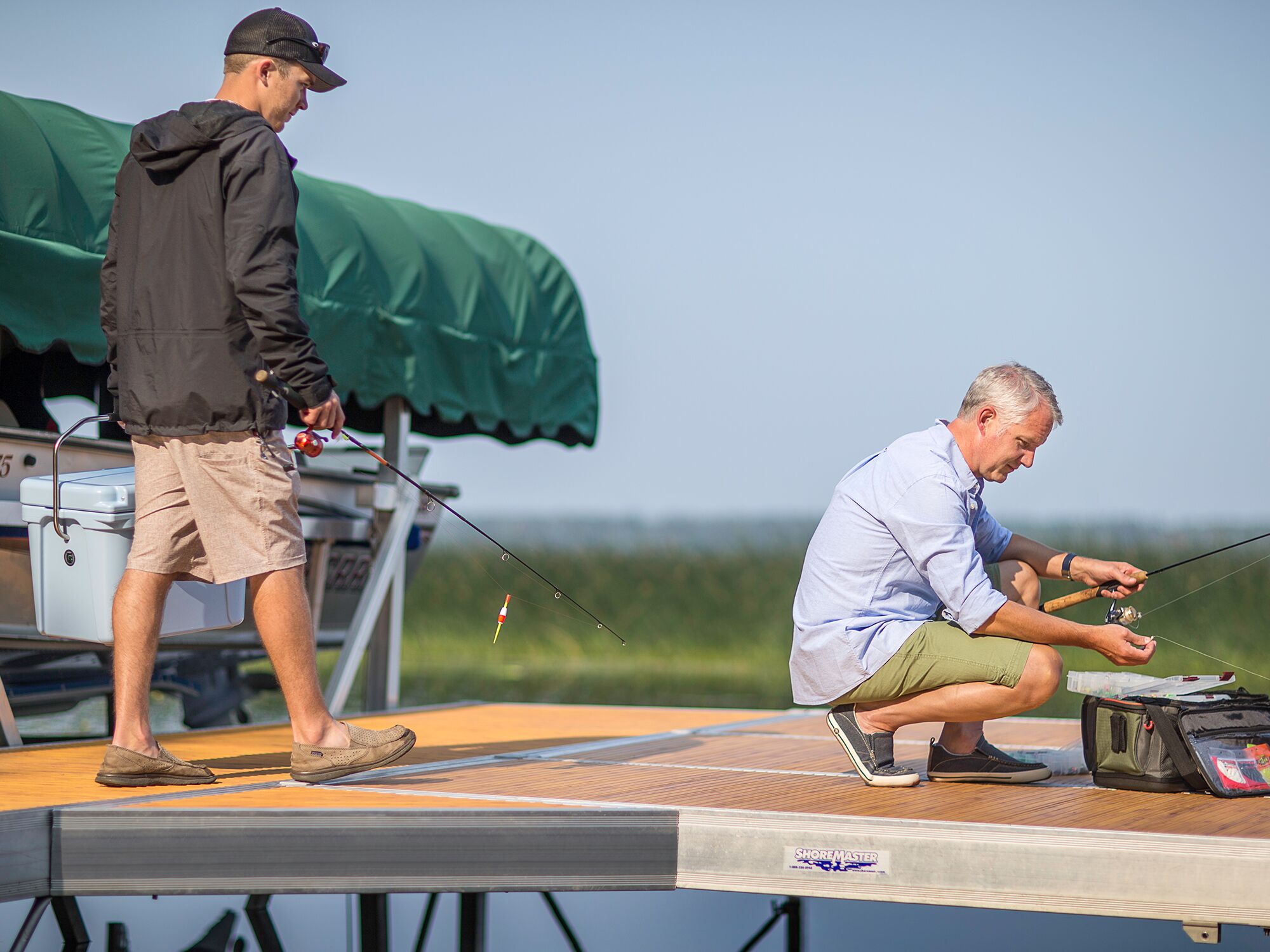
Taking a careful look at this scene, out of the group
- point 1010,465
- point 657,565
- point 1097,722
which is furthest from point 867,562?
point 657,565

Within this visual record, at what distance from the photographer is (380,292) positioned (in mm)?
5789

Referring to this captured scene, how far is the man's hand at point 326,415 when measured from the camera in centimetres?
319

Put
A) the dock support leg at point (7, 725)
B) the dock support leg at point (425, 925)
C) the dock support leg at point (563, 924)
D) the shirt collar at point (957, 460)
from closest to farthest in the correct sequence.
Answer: the shirt collar at point (957, 460), the dock support leg at point (7, 725), the dock support leg at point (563, 924), the dock support leg at point (425, 925)

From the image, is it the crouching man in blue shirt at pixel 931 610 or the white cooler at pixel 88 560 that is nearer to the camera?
the crouching man in blue shirt at pixel 931 610

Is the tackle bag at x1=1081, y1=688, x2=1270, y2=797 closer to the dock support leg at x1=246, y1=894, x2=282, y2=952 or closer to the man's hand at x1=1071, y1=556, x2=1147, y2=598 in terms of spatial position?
the man's hand at x1=1071, y1=556, x2=1147, y2=598

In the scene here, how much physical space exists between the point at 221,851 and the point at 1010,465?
1912 millimetres

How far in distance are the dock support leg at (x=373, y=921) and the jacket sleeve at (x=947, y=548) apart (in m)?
2.48

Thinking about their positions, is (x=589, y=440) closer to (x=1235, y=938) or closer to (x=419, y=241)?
(x=419, y=241)

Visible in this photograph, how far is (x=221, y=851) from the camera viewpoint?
9.24 feet

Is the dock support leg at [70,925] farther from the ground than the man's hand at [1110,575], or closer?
closer

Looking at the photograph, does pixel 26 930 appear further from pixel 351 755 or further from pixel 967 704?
pixel 967 704

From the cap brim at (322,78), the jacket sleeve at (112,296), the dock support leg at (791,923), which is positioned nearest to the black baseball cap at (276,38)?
the cap brim at (322,78)

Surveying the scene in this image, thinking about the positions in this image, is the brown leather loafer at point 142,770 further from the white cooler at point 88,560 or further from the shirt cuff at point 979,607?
the shirt cuff at point 979,607

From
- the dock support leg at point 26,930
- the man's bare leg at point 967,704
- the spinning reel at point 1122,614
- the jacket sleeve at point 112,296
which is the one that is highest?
the jacket sleeve at point 112,296
